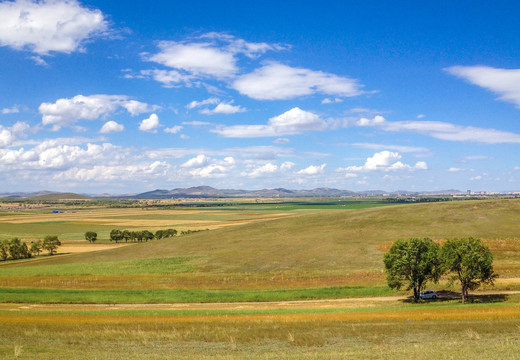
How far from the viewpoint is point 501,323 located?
94.0ft

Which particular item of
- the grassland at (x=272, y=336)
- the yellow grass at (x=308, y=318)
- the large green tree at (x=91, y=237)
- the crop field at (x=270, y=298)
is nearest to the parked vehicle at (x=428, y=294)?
the crop field at (x=270, y=298)

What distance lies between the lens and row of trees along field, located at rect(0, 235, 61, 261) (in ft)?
356

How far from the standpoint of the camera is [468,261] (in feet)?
157

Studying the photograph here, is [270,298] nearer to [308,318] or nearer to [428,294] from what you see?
[308,318]

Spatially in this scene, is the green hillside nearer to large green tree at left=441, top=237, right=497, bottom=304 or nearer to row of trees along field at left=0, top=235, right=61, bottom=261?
large green tree at left=441, top=237, right=497, bottom=304

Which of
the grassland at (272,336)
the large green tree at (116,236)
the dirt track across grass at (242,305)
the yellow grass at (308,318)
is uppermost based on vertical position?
the grassland at (272,336)

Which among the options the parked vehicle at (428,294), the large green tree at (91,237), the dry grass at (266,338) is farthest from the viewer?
the large green tree at (91,237)

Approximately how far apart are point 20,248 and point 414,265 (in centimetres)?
10602

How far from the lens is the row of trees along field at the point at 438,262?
4834cm

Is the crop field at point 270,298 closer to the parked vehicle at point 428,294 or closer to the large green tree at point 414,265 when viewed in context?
the parked vehicle at point 428,294

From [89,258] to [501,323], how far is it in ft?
305

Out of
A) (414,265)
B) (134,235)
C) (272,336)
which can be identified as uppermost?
(414,265)

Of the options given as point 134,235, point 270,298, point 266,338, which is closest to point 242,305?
point 270,298

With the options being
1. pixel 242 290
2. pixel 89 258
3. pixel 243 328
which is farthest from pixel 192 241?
pixel 243 328
